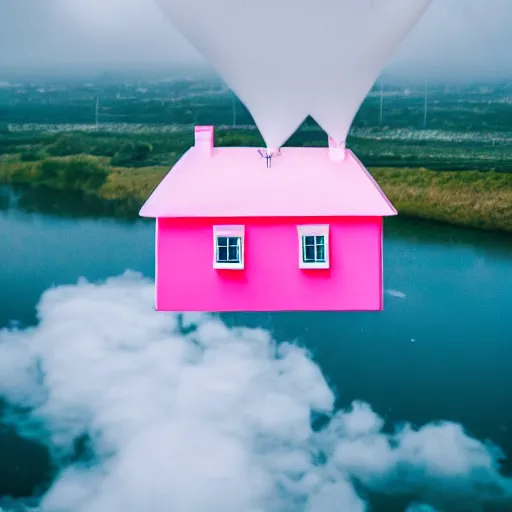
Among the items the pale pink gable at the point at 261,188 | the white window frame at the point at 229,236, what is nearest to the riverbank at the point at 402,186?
the pale pink gable at the point at 261,188

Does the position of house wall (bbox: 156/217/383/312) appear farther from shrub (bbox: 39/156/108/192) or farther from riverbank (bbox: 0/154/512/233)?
shrub (bbox: 39/156/108/192)

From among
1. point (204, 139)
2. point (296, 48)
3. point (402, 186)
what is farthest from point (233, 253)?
point (402, 186)

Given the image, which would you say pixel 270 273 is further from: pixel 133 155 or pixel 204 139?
→ pixel 133 155

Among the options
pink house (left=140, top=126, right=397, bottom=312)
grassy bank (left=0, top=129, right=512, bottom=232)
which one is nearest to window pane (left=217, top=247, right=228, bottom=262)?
pink house (left=140, top=126, right=397, bottom=312)

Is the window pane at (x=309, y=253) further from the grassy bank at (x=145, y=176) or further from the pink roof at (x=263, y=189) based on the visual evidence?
the grassy bank at (x=145, y=176)

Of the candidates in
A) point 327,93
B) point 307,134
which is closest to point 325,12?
point 327,93
